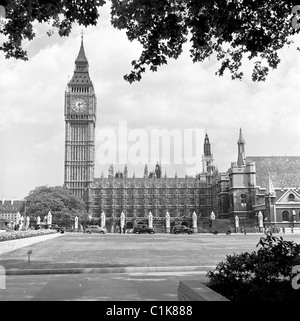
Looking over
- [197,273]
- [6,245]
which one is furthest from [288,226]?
[197,273]

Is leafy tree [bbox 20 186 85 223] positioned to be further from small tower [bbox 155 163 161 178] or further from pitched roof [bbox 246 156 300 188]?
small tower [bbox 155 163 161 178]

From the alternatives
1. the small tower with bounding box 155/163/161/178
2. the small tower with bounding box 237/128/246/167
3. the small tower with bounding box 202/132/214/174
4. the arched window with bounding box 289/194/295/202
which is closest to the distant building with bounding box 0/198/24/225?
the small tower with bounding box 155/163/161/178

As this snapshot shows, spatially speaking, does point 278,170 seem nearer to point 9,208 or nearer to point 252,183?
point 252,183

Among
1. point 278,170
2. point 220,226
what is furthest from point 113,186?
point 220,226

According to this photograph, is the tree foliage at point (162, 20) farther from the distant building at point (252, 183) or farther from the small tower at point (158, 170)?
the small tower at point (158, 170)

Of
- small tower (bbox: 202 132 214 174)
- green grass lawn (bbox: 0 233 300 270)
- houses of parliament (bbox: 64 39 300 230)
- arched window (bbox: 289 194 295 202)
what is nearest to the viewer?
green grass lawn (bbox: 0 233 300 270)

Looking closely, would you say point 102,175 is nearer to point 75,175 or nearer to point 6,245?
point 75,175

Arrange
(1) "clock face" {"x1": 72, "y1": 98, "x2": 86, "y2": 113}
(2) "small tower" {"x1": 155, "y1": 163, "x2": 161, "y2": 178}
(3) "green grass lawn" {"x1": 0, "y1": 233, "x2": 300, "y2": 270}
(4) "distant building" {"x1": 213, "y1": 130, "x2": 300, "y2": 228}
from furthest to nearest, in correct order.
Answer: (2) "small tower" {"x1": 155, "y1": 163, "x2": 161, "y2": 178} < (1) "clock face" {"x1": 72, "y1": 98, "x2": 86, "y2": 113} < (4) "distant building" {"x1": 213, "y1": 130, "x2": 300, "y2": 228} < (3) "green grass lawn" {"x1": 0, "y1": 233, "x2": 300, "y2": 270}
